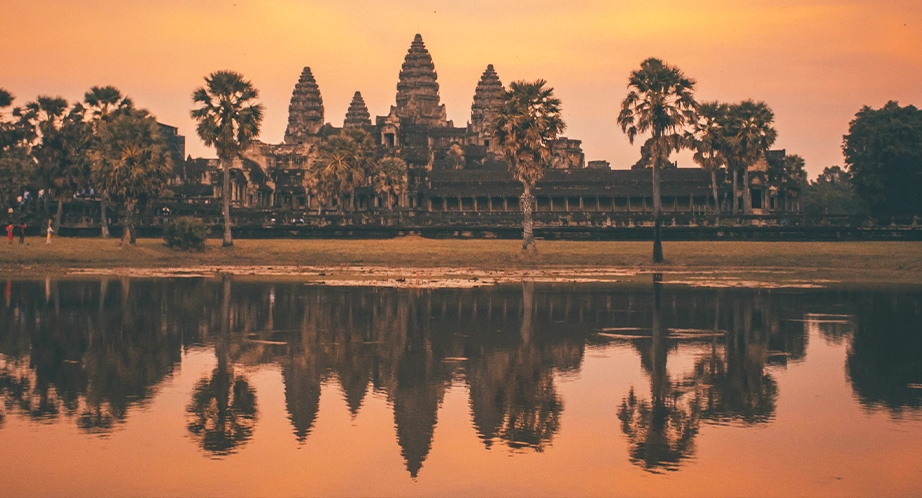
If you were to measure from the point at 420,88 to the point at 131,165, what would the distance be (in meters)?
116

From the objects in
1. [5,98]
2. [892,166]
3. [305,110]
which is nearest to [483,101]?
[305,110]

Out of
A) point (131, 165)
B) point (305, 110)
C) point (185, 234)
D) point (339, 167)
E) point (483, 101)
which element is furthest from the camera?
point (305, 110)

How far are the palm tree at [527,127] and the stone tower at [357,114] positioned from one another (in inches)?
4513

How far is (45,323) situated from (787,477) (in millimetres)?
21164

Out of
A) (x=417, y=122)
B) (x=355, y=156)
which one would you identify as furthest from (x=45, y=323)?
(x=417, y=122)

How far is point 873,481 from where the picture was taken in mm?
14695

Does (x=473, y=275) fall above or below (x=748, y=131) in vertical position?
below

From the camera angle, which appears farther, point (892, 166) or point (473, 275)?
point (892, 166)

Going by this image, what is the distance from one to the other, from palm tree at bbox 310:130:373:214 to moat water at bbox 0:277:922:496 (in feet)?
224

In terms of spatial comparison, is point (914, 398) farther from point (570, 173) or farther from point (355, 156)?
point (570, 173)

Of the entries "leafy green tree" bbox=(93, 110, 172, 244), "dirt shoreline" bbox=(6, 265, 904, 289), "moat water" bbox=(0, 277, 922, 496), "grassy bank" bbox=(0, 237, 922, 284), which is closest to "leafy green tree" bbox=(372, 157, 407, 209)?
"leafy green tree" bbox=(93, 110, 172, 244)

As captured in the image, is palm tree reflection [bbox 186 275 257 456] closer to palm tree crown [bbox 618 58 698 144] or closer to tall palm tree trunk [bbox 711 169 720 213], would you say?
palm tree crown [bbox 618 58 698 144]

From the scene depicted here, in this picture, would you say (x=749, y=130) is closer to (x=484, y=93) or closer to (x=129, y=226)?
(x=129, y=226)

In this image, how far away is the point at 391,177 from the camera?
11819cm
